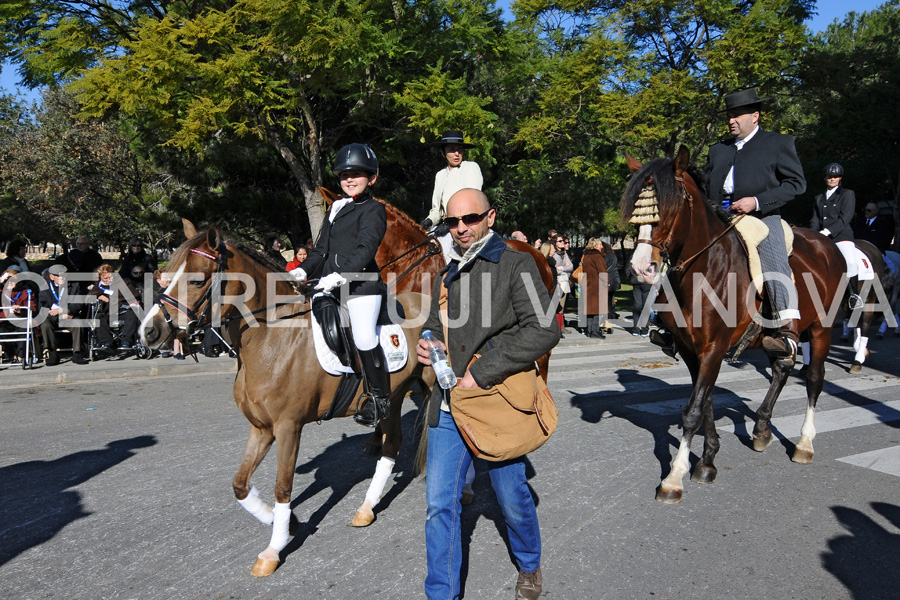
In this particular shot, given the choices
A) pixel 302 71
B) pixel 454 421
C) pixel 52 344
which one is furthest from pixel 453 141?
pixel 52 344

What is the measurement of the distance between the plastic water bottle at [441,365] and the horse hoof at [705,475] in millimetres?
3127

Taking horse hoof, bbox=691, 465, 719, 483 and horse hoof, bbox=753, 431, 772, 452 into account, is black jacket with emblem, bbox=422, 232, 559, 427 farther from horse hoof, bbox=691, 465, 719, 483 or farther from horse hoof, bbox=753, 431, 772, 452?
horse hoof, bbox=753, 431, 772, 452

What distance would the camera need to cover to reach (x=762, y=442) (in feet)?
20.7

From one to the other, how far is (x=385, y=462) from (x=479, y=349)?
1997 mm

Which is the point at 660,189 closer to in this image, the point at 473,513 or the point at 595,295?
the point at 473,513

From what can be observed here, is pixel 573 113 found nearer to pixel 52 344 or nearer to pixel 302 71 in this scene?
pixel 302 71

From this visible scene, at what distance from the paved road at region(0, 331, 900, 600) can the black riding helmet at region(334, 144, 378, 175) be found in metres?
2.54

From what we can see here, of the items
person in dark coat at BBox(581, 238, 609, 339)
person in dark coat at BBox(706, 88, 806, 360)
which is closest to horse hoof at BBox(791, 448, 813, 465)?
person in dark coat at BBox(706, 88, 806, 360)

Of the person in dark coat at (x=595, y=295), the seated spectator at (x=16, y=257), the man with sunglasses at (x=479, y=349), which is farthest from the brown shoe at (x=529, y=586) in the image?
the seated spectator at (x=16, y=257)

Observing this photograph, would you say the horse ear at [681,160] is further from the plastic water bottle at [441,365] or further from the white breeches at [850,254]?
the white breeches at [850,254]

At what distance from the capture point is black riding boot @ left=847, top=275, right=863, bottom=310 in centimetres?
934

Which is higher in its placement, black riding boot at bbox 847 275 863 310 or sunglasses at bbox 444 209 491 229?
sunglasses at bbox 444 209 491 229

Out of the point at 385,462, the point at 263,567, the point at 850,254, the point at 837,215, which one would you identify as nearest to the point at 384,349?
the point at 385,462

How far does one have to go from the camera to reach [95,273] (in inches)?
514
